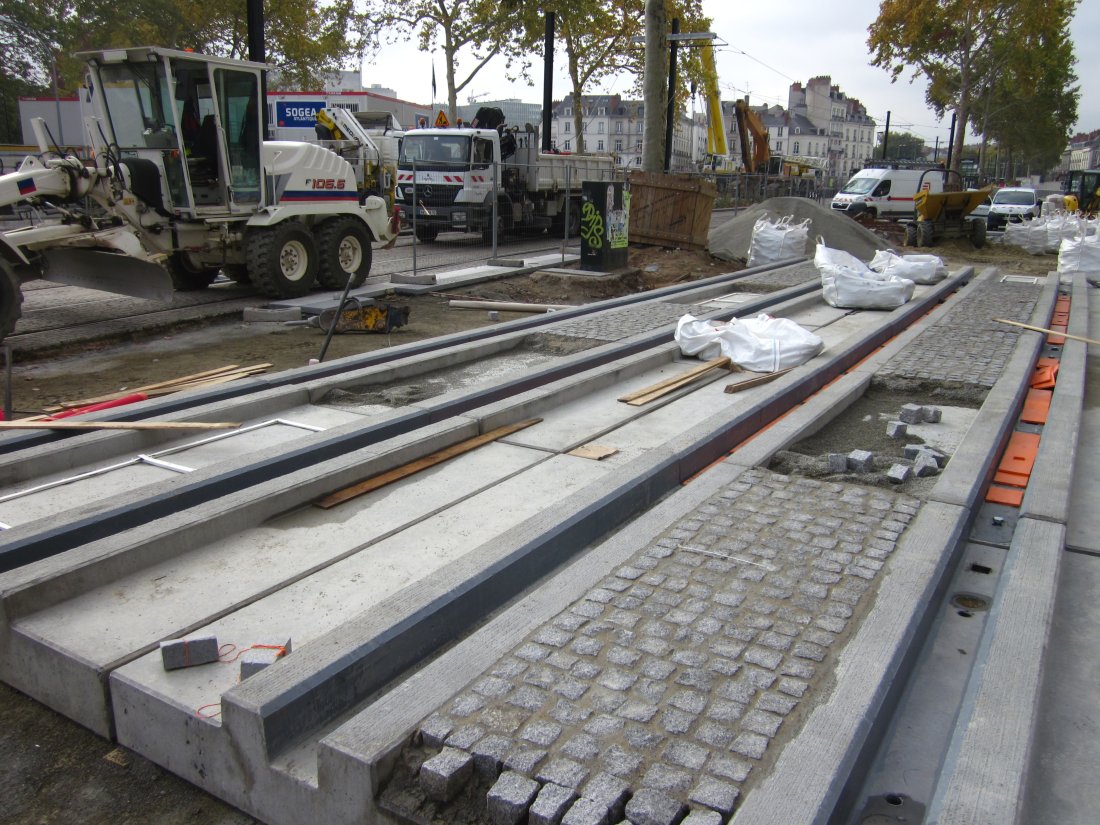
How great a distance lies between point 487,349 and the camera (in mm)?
8688

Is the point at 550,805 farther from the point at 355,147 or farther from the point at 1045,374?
the point at 355,147

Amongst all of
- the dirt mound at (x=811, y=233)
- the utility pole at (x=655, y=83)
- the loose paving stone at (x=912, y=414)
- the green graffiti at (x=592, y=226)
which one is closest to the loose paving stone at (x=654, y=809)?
the loose paving stone at (x=912, y=414)

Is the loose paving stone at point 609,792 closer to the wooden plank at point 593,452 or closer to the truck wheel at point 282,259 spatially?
the wooden plank at point 593,452

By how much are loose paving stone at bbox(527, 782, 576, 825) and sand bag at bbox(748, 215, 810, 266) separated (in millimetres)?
16436

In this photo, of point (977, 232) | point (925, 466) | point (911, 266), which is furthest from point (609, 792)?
point (977, 232)

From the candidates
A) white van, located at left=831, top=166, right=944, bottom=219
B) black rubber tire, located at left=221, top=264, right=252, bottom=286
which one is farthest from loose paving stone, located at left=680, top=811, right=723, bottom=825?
white van, located at left=831, top=166, right=944, bottom=219

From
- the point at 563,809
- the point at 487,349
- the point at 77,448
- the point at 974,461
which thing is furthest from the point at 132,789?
the point at 487,349

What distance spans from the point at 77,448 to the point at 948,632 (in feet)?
16.7

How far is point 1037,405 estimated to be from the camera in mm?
7156

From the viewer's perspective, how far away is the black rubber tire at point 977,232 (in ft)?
77.5

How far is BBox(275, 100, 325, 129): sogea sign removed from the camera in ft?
81.7

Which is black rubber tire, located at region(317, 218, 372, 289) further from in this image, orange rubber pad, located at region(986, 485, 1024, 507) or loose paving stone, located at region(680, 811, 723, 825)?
loose paving stone, located at region(680, 811, 723, 825)

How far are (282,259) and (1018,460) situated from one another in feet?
32.0

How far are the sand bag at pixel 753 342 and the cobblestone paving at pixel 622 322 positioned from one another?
94 cm
